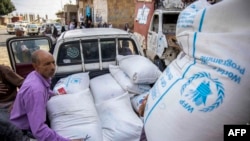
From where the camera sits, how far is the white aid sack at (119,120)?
7.77 ft

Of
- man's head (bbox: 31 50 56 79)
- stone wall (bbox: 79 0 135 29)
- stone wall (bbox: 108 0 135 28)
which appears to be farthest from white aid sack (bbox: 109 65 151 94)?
stone wall (bbox: 108 0 135 28)

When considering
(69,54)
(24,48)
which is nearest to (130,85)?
(69,54)

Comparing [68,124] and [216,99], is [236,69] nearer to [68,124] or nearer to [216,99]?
[216,99]

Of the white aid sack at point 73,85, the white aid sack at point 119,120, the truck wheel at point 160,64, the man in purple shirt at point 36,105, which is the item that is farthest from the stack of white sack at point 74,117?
the truck wheel at point 160,64

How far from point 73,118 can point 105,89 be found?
701 millimetres

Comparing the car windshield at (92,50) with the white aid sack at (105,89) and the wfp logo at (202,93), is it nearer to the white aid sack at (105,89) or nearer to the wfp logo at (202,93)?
the white aid sack at (105,89)

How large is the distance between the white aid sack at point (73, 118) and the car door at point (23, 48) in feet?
5.54

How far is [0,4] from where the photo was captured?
49.7 m

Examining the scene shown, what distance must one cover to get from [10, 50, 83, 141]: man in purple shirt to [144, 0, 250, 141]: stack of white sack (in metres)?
0.91

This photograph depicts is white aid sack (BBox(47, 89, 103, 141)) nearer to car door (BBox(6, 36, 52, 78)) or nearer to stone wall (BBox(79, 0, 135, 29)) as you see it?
car door (BBox(6, 36, 52, 78))

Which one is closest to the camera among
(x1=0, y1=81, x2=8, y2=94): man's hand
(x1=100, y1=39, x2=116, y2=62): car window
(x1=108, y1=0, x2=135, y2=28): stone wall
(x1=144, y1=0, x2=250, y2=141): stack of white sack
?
(x1=144, y1=0, x2=250, y2=141): stack of white sack

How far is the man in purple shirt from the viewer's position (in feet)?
6.36

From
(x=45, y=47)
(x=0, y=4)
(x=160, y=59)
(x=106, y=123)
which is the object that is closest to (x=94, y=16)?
(x=160, y=59)

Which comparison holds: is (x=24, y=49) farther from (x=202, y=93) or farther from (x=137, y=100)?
(x=202, y=93)
